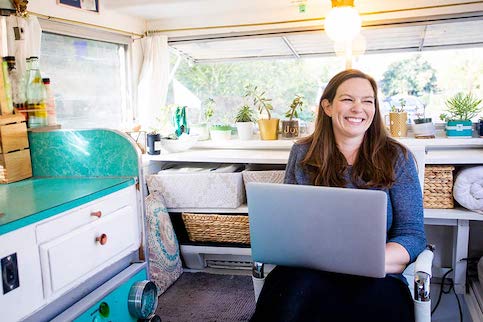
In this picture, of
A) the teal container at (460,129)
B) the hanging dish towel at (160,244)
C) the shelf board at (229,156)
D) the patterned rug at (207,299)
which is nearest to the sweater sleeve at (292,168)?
the shelf board at (229,156)

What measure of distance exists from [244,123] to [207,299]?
1.19 metres

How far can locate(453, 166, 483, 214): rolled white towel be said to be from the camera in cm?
230

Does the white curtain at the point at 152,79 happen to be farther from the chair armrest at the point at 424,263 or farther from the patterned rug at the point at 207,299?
the chair armrest at the point at 424,263

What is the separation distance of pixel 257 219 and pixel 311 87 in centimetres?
182

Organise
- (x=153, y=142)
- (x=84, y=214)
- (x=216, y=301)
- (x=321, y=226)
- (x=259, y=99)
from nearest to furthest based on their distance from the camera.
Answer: (x=321, y=226) < (x=84, y=214) < (x=216, y=301) < (x=153, y=142) < (x=259, y=99)

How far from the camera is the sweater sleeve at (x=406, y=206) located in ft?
5.36

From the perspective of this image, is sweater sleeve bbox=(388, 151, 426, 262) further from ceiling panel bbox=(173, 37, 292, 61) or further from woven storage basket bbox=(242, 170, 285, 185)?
ceiling panel bbox=(173, 37, 292, 61)

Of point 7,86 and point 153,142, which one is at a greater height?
point 7,86

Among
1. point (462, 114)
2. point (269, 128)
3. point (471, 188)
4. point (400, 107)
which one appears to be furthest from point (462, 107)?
point (269, 128)

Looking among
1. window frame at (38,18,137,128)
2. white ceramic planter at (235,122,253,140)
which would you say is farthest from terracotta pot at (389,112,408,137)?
window frame at (38,18,137,128)

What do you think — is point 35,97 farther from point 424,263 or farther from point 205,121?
point 424,263

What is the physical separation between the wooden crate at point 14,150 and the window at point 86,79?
71 cm

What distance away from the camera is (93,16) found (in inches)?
105

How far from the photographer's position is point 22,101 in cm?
190
